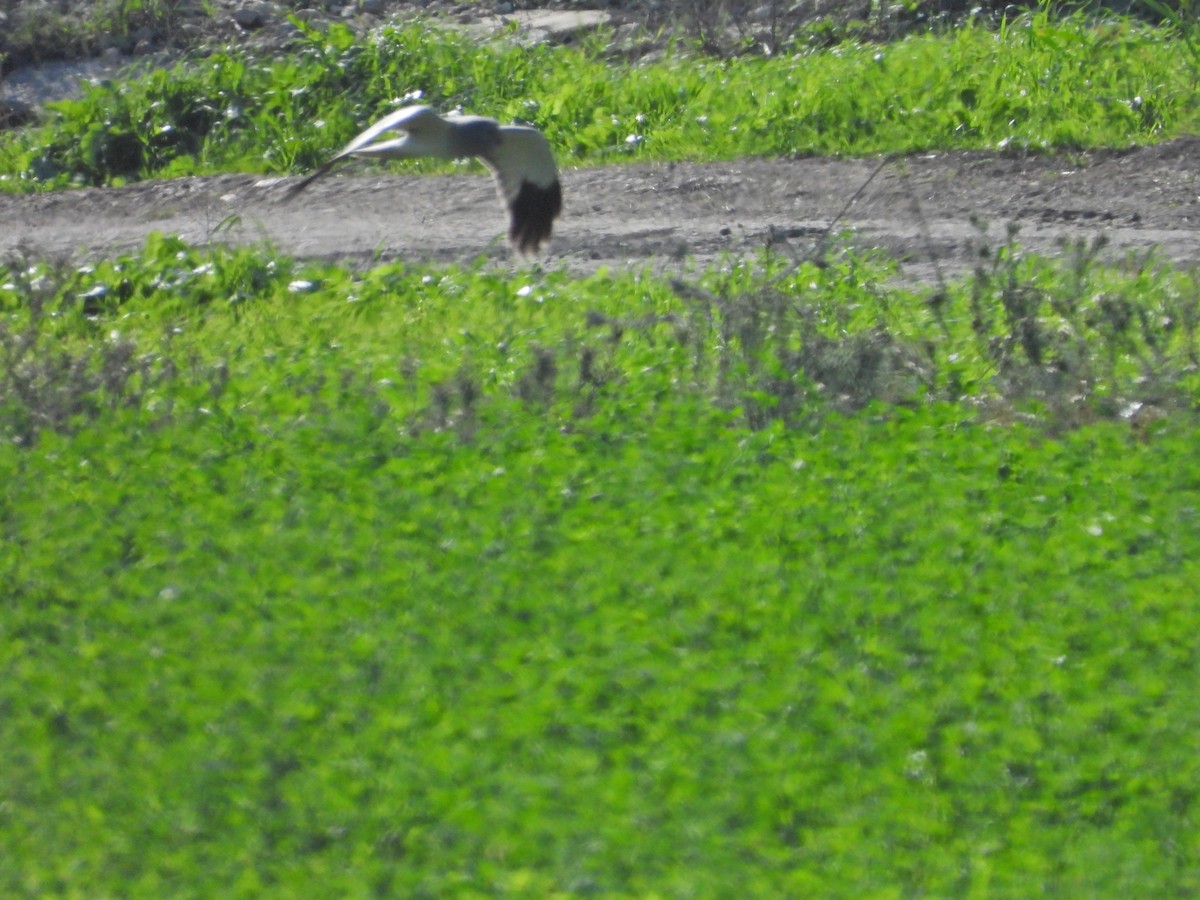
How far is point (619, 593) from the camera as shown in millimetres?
4340

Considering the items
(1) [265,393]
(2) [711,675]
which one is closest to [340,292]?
(1) [265,393]

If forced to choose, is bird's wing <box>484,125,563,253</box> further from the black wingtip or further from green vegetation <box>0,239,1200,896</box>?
green vegetation <box>0,239,1200,896</box>

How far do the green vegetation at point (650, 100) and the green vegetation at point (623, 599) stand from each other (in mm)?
2529

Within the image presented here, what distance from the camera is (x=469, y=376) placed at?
591 centimetres

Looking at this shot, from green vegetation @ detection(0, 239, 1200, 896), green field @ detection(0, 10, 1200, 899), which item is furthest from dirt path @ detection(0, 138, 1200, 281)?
green vegetation @ detection(0, 239, 1200, 896)

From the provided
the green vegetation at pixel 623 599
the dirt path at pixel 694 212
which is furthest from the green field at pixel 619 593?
the dirt path at pixel 694 212

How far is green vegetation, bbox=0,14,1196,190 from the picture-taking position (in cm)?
902

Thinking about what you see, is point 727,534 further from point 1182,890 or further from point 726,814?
point 1182,890

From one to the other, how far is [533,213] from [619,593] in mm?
3099

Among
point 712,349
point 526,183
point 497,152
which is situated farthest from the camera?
point 526,183

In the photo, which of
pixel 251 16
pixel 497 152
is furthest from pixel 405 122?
pixel 251 16

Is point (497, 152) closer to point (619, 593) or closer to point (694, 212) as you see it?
point (694, 212)

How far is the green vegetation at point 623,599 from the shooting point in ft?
11.2

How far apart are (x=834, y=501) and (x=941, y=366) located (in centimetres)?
116
